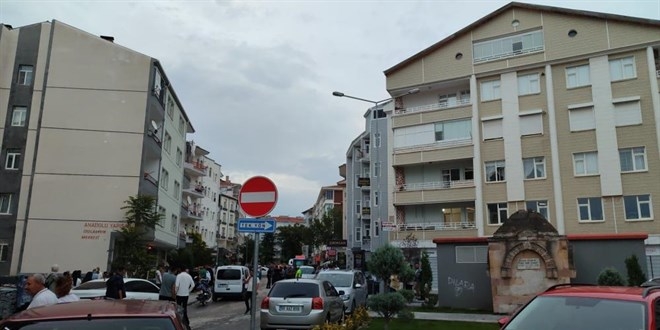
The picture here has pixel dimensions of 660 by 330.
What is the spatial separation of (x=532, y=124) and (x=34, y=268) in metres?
34.6

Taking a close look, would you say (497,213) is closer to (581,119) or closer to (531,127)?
(531,127)

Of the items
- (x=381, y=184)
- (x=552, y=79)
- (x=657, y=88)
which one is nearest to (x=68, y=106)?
(x=381, y=184)

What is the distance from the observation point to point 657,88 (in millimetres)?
33688

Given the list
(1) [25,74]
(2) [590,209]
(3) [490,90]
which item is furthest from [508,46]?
(1) [25,74]

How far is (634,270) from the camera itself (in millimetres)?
20531

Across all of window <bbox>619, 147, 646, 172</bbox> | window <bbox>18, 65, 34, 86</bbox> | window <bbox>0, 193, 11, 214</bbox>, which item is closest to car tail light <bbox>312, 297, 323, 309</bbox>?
window <bbox>0, 193, 11, 214</bbox>

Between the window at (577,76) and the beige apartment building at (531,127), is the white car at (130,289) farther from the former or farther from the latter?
the window at (577,76)

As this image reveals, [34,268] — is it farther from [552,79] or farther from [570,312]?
[552,79]

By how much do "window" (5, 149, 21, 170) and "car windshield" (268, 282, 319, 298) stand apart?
26.2m

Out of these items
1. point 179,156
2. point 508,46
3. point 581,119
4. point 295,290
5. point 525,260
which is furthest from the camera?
point 179,156

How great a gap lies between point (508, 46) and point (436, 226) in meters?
14.8

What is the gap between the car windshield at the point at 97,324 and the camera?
13.6 ft

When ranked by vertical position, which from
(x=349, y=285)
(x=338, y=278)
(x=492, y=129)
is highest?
(x=492, y=129)

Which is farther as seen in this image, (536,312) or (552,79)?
(552,79)
